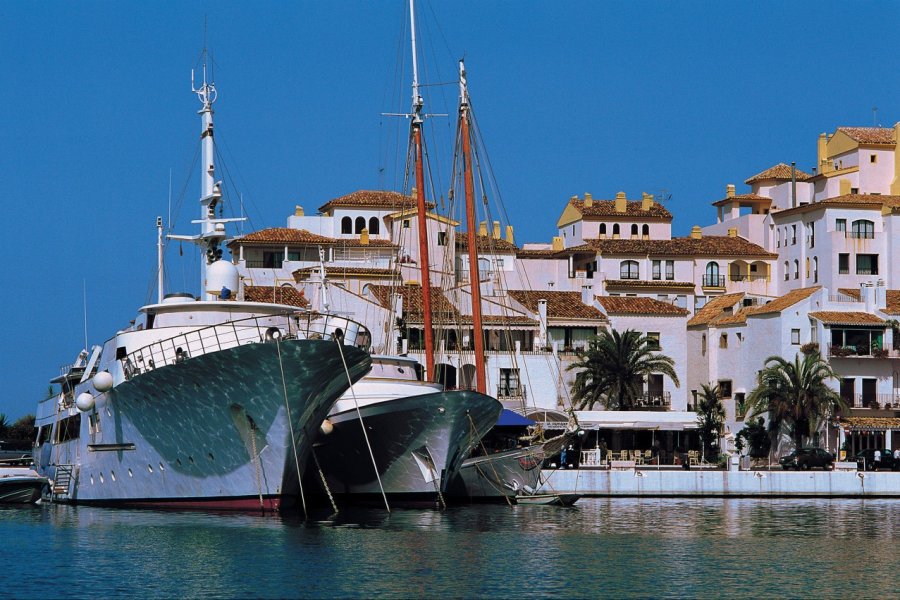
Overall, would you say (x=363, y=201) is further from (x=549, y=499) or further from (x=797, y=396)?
(x=549, y=499)

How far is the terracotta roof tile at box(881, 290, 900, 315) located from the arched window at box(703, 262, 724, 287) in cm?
1498

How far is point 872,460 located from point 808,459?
483 cm

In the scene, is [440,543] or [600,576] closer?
[600,576]

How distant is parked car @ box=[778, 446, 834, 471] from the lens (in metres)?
65.1

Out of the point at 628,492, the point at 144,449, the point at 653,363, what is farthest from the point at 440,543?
the point at 653,363

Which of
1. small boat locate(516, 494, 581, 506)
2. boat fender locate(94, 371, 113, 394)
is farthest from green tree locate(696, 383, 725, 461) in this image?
boat fender locate(94, 371, 113, 394)

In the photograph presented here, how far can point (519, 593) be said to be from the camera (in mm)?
29656

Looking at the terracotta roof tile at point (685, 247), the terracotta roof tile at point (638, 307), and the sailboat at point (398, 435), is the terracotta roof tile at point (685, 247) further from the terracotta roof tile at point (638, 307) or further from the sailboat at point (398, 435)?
the sailboat at point (398, 435)

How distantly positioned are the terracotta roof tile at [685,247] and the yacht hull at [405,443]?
43.9m

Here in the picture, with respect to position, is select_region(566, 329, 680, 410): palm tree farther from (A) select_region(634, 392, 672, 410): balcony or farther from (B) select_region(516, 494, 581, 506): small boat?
(B) select_region(516, 494, 581, 506): small boat

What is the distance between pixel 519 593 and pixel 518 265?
62077 millimetres

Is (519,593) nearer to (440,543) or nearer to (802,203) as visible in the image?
(440,543)

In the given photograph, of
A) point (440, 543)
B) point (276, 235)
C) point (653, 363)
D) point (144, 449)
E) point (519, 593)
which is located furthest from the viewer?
point (276, 235)

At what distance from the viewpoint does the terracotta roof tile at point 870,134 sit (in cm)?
9606
